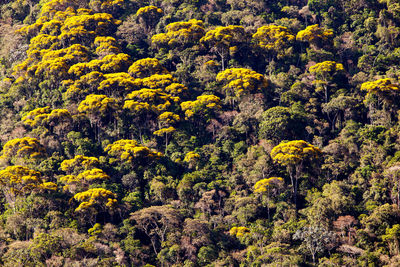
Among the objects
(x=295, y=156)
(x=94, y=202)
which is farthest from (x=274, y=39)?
(x=94, y=202)

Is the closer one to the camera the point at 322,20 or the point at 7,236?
the point at 7,236

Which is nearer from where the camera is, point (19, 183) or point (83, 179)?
point (19, 183)

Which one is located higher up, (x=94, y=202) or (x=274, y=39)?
(x=274, y=39)

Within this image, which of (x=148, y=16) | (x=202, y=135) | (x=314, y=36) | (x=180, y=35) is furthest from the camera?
(x=148, y=16)

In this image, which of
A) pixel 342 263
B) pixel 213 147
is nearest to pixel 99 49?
pixel 213 147

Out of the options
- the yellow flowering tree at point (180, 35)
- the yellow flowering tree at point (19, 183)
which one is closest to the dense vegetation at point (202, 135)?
the yellow flowering tree at point (19, 183)

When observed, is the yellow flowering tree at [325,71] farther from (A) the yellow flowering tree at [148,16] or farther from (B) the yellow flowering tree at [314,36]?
(A) the yellow flowering tree at [148,16]

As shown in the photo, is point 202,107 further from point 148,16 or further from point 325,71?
point 148,16

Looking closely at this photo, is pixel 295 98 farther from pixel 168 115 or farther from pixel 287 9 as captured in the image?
pixel 287 9

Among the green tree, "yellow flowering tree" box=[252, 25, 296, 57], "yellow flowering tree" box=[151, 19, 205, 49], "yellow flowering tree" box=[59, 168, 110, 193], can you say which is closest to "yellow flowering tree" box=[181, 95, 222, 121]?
the green tree
